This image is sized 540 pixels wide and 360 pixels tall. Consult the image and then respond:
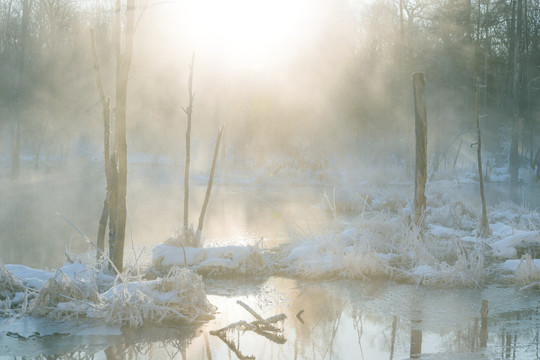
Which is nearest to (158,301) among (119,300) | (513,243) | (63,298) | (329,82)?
(119,300)

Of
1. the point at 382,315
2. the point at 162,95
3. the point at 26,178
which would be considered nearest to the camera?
the point at 382,315

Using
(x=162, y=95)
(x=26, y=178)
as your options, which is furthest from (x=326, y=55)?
(x=26, y=178)

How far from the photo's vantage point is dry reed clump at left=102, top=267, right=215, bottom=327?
704 centimetres

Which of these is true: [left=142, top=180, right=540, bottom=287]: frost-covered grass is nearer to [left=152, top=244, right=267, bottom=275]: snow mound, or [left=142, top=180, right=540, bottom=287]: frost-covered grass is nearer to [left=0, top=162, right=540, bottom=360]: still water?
[left=152, top=244, right=267, bottom=275]: snow mound

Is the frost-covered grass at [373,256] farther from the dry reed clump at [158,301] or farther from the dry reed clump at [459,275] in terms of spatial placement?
the dry reed clump at [158,301]

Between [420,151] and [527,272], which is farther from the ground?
[420,151]

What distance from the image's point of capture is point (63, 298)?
289 inches

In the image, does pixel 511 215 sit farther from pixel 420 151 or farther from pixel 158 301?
pixel 158 301

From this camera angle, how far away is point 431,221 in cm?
1477

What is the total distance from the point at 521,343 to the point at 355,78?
103 ft

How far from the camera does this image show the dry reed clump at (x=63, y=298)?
7152mm

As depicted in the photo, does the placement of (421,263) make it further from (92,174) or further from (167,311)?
(92,174)

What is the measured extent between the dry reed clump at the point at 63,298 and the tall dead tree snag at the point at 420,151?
7165 millimetres

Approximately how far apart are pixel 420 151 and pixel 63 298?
801 cm
